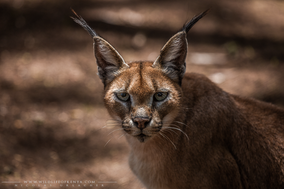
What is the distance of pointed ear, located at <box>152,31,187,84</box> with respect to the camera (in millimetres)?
3961

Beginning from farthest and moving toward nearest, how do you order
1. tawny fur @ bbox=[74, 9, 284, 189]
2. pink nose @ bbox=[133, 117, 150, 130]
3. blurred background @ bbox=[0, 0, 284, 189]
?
blurred background @ bbox=[0, 0, 284, 189] → tawny fur @ bbox=[74, 9, 284, 189] → pink nose @ bbox=[133, 117, 150, 130]

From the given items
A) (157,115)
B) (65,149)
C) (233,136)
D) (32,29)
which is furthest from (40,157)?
(32,29)

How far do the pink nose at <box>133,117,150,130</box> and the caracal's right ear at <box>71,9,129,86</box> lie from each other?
0.90 metres

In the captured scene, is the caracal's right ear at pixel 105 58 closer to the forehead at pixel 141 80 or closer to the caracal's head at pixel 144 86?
the caracal's head at pixel 144 86

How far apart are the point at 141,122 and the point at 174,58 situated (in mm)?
1046

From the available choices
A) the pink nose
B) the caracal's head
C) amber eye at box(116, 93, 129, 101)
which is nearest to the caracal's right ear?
the caracal's head

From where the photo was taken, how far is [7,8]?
10602 mm

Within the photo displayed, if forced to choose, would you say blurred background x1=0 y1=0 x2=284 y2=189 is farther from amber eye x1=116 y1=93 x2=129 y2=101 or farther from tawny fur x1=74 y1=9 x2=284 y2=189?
amber eye x1=116 y1=93 x2=129 y2=101

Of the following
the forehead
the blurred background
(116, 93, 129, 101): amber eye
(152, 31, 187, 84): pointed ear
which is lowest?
the blurred background

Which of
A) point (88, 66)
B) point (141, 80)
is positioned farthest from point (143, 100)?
point (88, 66)

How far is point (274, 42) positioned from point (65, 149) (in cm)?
782

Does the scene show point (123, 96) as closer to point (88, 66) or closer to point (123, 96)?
point (123, 96)

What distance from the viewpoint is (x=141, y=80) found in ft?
12.9

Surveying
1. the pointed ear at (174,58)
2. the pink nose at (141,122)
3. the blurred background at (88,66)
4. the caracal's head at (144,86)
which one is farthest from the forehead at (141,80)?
the blurred background at (88,66)
